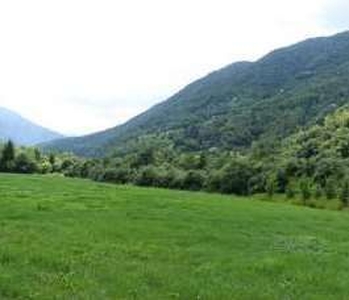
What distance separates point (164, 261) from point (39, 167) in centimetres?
14094

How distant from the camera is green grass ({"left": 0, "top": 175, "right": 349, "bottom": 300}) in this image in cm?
2231

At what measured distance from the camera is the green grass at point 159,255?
2231 centimetres

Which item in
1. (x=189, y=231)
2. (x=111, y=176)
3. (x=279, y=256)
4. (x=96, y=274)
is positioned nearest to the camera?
(x=96, y=274)

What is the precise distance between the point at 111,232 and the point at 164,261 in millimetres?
7681

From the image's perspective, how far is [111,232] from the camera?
116 feet

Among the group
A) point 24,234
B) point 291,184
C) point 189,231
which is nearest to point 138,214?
point 189,231

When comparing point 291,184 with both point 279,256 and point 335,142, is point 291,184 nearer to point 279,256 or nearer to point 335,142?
point 335,142

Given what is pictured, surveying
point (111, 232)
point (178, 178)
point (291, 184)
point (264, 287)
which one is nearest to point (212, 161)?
point (178, 178)

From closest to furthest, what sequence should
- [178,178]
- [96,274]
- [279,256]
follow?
1. [96,274]
2. [279,256]
3. [178,178]

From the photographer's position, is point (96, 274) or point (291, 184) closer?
point (96, 274)

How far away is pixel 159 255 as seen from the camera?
96.5ft

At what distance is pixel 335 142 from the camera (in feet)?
507

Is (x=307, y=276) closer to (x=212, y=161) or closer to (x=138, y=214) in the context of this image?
(x=138, y=214)

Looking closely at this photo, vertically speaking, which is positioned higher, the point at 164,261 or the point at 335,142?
the point at 335,142
